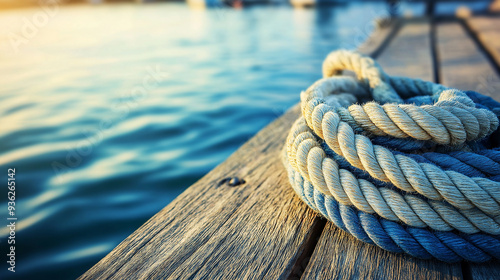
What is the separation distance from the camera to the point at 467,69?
2506mm

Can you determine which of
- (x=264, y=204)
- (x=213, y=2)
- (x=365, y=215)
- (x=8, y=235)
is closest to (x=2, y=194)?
(x=8, y=235)

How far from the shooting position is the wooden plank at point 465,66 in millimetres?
2129

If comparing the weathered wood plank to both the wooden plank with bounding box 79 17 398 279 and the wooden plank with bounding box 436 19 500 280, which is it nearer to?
the wooden plank with bounding box 79 17 398 279

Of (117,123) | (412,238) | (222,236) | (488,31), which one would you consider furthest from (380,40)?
(222,236)

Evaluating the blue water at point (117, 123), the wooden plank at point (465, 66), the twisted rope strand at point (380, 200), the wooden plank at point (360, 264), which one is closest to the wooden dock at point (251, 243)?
the wooden plank at point (360, 264)

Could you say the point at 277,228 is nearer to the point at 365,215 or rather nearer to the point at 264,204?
the point at 264,204

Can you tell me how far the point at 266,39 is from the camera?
23.0ft

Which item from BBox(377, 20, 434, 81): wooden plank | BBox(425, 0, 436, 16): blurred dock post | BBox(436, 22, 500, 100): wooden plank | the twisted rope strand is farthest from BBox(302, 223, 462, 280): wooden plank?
BBox(425, 0, 436, 16): blurred dock post

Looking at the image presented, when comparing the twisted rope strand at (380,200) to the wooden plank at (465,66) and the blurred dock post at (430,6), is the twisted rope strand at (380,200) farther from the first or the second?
the blurred dock post at (430,6)

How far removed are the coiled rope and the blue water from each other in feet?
4.01

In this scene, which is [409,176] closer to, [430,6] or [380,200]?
[380,200]

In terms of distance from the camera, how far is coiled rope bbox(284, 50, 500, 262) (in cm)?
85

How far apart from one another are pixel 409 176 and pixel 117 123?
274 cm

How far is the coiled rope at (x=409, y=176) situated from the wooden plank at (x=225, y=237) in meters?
0.12
